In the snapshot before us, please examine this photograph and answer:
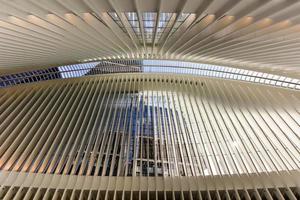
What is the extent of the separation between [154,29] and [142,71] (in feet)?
18.6

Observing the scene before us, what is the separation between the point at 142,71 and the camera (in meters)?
11.3

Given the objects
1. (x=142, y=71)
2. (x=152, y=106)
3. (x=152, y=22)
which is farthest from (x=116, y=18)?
(x=142, y=71)

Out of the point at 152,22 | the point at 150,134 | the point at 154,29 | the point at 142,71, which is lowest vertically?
the point at 150,134

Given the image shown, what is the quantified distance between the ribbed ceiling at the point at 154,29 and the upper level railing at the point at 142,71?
165cm

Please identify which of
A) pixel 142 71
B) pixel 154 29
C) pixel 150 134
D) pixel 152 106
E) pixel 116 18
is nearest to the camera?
pixel 116 18

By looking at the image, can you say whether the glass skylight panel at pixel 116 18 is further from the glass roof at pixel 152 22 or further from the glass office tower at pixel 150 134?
the glass office tower at pixel 150 134

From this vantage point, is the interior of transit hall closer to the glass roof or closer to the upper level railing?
the upper level railing

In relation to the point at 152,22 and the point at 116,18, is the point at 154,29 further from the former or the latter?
the point at 116,18

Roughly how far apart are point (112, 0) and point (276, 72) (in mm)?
7600

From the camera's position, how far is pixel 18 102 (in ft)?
30.9

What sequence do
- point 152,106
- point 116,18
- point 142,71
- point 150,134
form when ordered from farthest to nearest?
1. point 142,71
2. point 152,106
3. point 150,134
4. point 116,18

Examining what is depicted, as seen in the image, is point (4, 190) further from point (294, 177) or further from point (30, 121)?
point (294, 177)

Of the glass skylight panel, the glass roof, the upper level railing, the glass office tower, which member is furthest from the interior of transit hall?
the glass skylight panel

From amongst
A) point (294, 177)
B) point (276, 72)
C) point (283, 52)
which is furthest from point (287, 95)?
point (294, 177)
